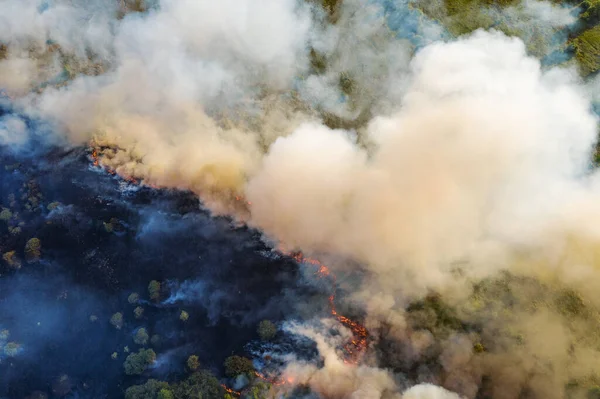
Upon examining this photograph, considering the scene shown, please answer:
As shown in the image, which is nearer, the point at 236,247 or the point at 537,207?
the point at 537,207

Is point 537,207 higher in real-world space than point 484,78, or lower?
lower

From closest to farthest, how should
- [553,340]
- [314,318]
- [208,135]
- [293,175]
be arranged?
[553,340] → [314,318] → [293,175] → [208,135]

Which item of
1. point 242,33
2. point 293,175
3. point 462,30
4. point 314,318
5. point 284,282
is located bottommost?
point 314,318

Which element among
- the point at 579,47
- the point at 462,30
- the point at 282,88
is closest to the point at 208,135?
the point at 282,88

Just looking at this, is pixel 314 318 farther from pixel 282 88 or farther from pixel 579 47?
pixel 579 47

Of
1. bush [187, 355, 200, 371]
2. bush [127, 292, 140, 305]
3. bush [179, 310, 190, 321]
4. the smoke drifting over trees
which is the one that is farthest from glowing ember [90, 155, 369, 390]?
bush [127, 292, 140, 305]

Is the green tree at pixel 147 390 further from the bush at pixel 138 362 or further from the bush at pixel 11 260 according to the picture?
the bush at pixel 11 260

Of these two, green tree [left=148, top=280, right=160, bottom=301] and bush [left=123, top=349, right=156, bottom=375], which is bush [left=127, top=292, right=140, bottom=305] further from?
bush [left=123, top=349, right=156, bottom=375]
